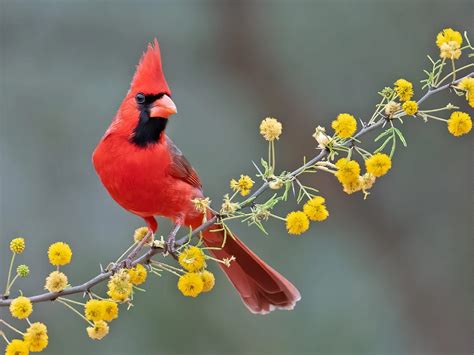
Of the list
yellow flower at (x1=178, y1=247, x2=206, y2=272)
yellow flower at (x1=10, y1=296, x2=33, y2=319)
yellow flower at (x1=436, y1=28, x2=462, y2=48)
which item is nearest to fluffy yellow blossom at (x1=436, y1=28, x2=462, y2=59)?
yellow flower at (x1=436, y1=28, x2=462, y2=48)

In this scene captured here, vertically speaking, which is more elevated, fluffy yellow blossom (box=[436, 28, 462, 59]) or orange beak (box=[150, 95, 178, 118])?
fluffy yellow blossom (box=[436, 28, 462, 59])

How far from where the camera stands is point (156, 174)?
238 centimetres

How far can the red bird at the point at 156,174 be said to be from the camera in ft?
7.51

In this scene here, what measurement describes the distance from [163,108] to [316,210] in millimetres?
701

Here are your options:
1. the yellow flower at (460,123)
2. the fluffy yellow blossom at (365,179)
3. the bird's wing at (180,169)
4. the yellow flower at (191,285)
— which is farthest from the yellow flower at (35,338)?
the yellow flower at (460,123)

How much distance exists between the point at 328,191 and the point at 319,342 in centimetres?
113

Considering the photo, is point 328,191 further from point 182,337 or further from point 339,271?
point 182,337

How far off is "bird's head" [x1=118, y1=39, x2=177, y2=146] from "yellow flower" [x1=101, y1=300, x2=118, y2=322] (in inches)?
26.2

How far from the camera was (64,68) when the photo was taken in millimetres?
5379

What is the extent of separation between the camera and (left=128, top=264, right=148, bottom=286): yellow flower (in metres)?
1.83

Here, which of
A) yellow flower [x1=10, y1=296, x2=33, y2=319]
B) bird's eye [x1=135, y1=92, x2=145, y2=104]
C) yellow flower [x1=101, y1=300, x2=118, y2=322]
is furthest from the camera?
bird's eye [x1=135, y1=92, x2=145, y2=104]

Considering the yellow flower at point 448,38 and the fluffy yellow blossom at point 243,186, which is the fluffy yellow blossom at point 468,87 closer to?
the yellow flower at point 448,38

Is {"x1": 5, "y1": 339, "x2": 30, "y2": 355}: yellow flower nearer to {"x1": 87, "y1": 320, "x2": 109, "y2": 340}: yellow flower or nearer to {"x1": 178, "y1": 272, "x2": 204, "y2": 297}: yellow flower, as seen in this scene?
{"x1": 87, "y1": 320, "x2": 109, "y2": 340}: yellow flower

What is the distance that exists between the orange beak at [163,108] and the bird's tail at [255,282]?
0.39 m
